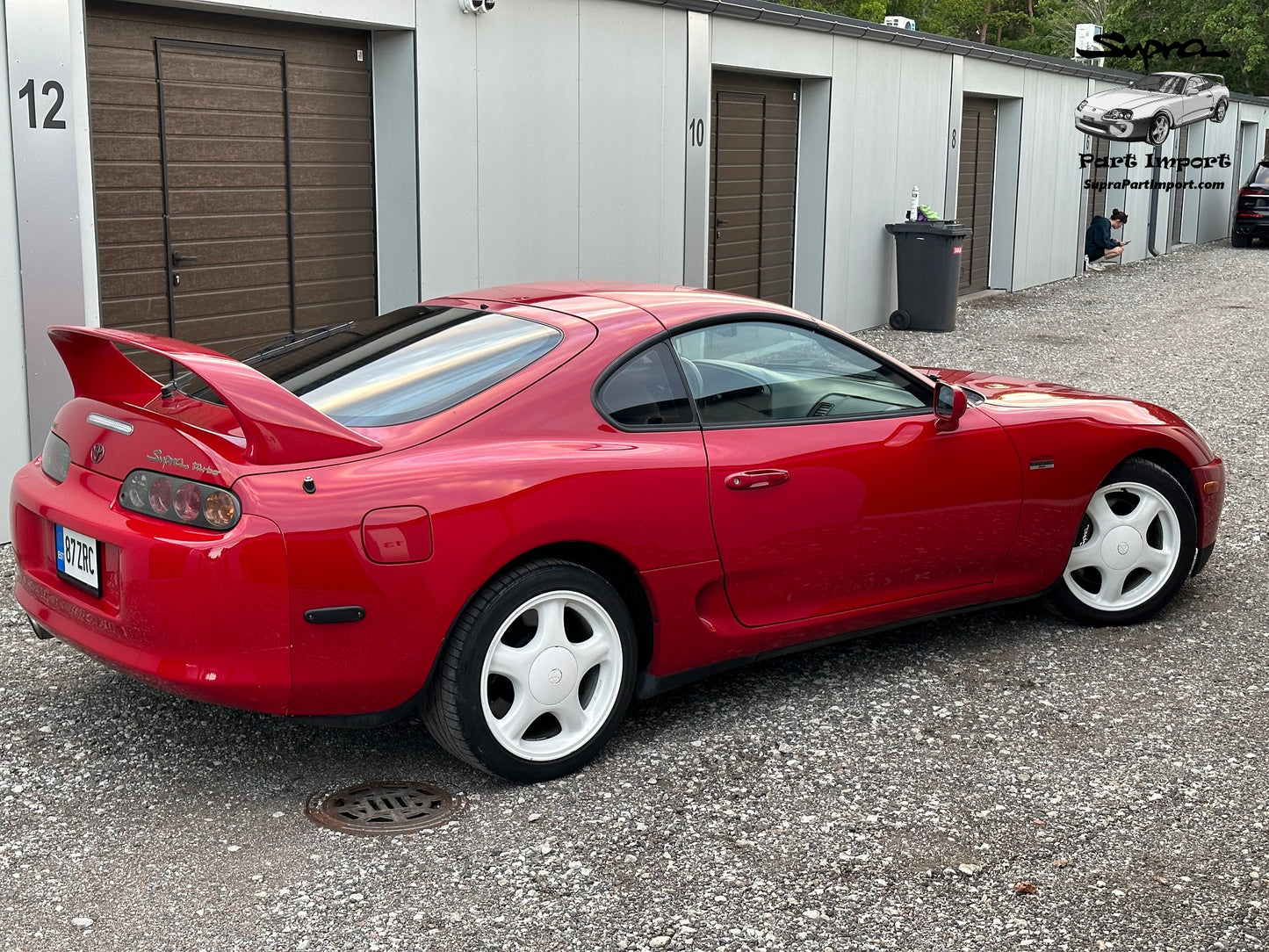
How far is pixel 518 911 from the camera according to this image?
3510mm

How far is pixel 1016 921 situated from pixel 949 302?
41.2 feet

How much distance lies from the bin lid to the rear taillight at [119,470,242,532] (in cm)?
1237

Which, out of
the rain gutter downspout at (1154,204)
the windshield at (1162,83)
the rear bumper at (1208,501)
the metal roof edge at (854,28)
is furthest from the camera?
the rain gutter downspout at (1154,204)

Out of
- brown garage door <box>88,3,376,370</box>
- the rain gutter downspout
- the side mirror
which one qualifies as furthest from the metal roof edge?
the side mirror

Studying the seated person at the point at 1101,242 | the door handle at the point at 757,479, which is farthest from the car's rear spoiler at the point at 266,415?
the seated person at the point at 1101,242

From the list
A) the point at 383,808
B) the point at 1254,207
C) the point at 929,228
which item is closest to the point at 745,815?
the point at 383,808

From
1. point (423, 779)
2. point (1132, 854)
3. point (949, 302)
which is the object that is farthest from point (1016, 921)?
point (949, 302)

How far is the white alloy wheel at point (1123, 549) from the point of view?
5547 mm

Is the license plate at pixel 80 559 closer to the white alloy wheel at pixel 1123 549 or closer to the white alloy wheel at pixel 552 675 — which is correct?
the white alloy wheel at pixel 552 675

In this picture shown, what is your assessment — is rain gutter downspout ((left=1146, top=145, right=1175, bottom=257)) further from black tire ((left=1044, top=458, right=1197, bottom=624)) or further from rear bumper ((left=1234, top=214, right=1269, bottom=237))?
black tire ((left=1044, top=458, right=1197, bottom=624))

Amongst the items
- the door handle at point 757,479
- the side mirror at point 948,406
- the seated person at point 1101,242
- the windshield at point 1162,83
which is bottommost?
the door handle at point 757,479

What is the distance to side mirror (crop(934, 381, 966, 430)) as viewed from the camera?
4.96 meters

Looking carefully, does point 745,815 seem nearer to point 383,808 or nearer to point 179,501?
point 383,808

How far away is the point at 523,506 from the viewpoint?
4.00 m
